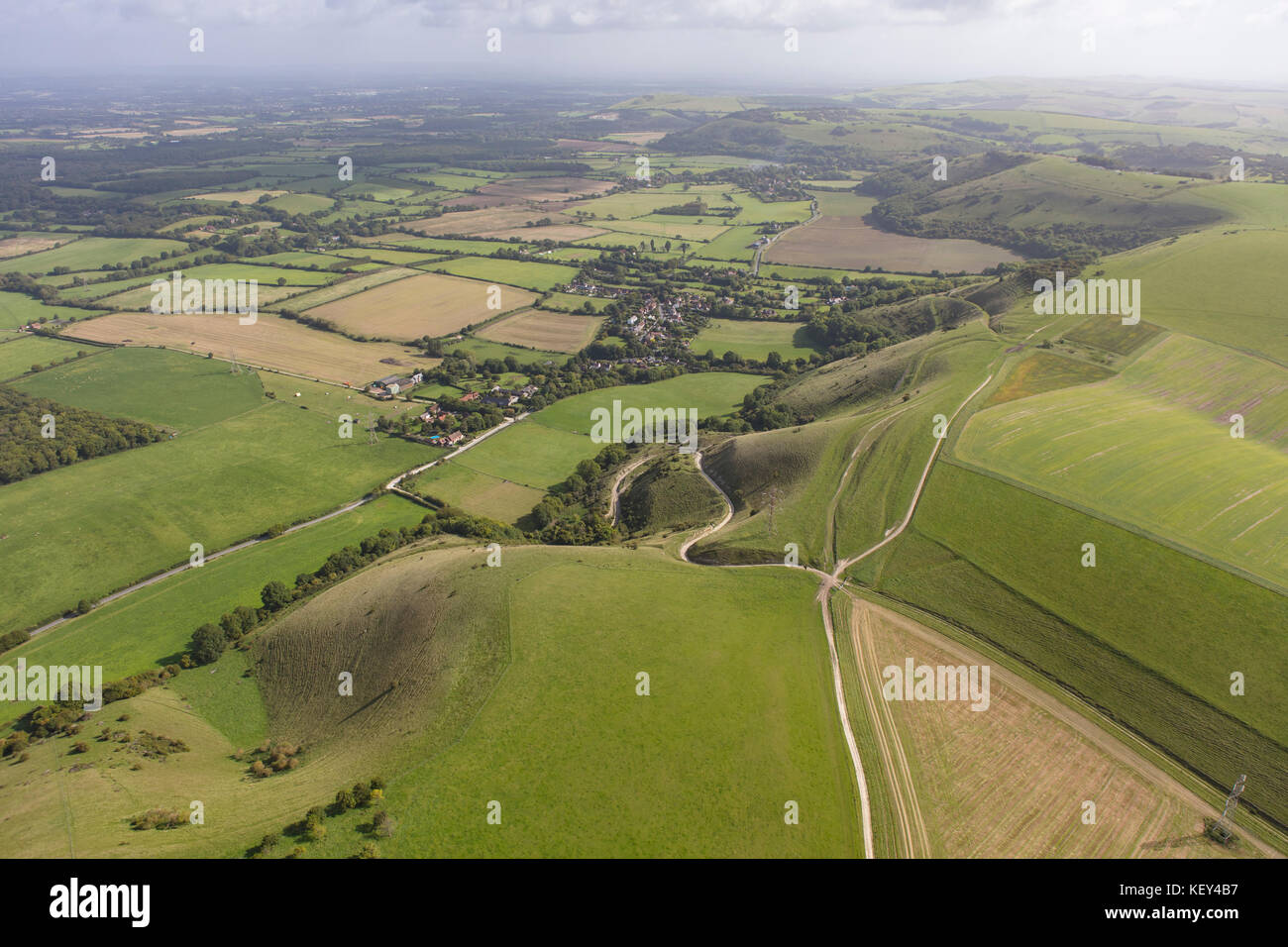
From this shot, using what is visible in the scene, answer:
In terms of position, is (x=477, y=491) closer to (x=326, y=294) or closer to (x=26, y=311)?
(x=326, y=294)

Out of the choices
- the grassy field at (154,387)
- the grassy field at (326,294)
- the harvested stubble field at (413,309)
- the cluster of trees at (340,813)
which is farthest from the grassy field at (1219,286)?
the grassy field at (326,294)

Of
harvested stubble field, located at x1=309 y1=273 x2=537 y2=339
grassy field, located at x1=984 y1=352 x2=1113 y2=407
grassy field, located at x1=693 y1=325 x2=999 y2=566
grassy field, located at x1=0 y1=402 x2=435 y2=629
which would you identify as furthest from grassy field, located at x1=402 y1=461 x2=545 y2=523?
grassy field, located at x1=984 y1=352 x2=1113 y2=407

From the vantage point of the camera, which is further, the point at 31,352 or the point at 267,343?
the point at 267,343

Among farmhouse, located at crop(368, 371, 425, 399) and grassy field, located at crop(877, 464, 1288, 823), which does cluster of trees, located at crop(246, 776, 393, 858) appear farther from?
farmhouse, located at crop(368, 371, 425, 399)

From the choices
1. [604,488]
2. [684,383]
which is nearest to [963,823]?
[604,488]

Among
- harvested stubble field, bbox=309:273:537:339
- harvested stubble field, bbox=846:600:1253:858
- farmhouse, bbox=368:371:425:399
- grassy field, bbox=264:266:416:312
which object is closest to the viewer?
harvested stubble field, bbox=846:600:1253:858

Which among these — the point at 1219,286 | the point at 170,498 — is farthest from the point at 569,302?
the point at 1219,286
